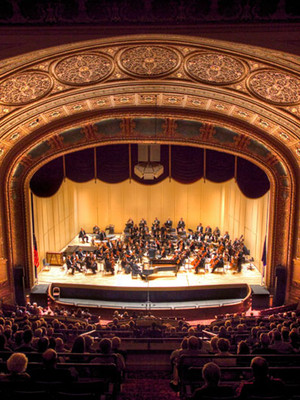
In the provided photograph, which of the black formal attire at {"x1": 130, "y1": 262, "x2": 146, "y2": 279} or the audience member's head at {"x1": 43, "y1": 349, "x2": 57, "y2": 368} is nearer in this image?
the audience member's head at {"x1": 43, "y1": 349, "x2": 57, "y2": 368}

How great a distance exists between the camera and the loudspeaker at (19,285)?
41.7 ft

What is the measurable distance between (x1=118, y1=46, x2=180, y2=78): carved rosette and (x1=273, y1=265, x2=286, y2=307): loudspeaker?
7752 mm

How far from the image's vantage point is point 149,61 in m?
7.80

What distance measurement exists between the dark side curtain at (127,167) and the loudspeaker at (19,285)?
111 inches

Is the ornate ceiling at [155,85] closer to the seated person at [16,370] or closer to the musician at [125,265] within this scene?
the seated person at [16,370]

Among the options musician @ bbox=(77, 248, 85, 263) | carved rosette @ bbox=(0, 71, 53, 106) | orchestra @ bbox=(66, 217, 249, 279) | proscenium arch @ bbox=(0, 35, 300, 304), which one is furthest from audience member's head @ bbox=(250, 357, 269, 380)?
musician @ bbox=(77, 248, 85, 263)

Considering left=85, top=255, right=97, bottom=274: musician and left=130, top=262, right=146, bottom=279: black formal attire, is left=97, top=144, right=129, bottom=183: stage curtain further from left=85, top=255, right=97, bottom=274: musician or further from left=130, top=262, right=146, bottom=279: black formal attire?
left=130, top=262, right=146, bottom=279: black formal attire

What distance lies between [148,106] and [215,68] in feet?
13.1

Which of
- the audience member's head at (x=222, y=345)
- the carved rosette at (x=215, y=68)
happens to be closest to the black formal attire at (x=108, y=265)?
the carved rosette at (x=215, y=68)

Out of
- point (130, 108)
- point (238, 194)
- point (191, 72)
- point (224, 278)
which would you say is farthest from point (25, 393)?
point (238, 194)

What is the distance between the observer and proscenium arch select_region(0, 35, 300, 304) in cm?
719

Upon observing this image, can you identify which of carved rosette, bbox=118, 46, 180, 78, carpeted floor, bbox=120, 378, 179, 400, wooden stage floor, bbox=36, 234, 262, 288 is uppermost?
carved rosette, bbox=118, 46, 180, 78

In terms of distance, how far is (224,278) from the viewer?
46.0 feet

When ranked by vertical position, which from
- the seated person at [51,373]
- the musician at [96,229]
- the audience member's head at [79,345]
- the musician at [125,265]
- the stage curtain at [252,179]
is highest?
the stage curtain at [252,179]
